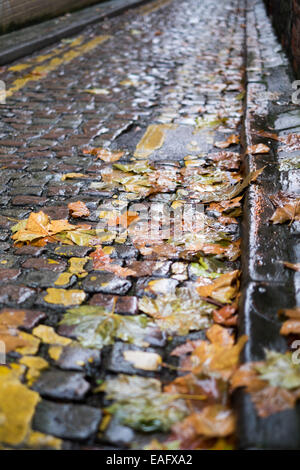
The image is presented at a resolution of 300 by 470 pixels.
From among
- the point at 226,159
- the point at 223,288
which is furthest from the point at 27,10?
the point at 223,288

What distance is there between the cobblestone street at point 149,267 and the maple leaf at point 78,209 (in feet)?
0.04

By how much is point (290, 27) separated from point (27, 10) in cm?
478

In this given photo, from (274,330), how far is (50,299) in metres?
Result: 0.97

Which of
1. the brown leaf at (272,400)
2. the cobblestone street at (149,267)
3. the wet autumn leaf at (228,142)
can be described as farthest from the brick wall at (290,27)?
the brown leaf at (272,400)

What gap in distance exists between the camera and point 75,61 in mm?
6609

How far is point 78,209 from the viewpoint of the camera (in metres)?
2.85

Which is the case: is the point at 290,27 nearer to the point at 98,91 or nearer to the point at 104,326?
the point at 98,91

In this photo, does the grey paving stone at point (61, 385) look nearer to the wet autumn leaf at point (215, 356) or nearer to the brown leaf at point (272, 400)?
the wet autumn leaf at point (215, 356)

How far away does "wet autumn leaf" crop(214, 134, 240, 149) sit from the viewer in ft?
12.2

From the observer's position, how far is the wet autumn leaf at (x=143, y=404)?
1.46 meters

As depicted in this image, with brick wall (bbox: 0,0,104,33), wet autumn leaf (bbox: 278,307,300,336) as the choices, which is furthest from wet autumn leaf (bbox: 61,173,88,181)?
brick wall (bbox: 0,0,104,33)

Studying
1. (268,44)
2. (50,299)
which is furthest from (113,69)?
(50,299)

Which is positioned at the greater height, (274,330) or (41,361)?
(274,330)
